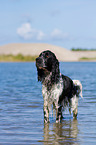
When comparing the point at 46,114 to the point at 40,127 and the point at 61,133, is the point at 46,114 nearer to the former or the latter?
the point at 40,127

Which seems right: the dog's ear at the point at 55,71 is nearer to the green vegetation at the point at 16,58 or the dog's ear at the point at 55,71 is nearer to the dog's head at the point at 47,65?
the dog's head at the point at 47,65

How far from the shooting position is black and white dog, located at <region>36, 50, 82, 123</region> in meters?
7.91

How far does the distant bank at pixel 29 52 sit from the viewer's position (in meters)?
122

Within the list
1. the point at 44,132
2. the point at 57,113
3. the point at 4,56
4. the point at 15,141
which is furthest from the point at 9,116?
the point at 4,56

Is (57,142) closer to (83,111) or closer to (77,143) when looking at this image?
(77,143)

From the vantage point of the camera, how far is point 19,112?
10.3 m

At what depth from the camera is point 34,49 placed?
134250 mm

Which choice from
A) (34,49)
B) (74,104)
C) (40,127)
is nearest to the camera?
(40,127)

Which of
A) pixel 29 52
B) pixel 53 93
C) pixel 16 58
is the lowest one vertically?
pixel 53 93

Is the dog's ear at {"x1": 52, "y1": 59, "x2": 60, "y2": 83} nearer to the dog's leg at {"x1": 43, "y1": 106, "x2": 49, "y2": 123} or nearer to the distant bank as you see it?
the dog's leg at {"x1": 43, "y1": 106, "x2": 49, "y2": 123}

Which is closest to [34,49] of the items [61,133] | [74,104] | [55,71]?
[74,104]

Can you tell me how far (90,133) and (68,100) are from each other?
67.3 inches

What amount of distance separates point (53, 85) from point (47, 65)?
0.57 metres

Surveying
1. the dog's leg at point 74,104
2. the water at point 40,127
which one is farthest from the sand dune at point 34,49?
the dog's leg at point 74,104
